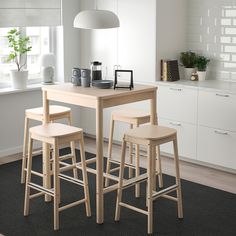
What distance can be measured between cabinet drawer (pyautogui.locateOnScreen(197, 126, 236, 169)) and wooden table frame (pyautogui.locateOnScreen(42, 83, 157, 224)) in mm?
1015

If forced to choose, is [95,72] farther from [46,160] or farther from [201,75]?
[201,75]

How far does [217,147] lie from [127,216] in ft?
4.93

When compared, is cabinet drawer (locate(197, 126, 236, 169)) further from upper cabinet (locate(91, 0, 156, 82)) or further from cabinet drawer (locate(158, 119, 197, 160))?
upper cabinet (locate(91, 0, 156, 82))

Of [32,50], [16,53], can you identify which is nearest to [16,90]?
[16,53]

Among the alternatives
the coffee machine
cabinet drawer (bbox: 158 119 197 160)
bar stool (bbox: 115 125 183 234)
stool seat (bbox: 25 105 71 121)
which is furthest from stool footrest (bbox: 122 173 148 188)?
cabinet drawer (bbox: 158 119 197 160)

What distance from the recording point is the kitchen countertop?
5.14 m

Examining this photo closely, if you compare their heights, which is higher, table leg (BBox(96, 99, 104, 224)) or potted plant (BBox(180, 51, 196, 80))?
potted plant (BBox(180, 51, 196, 80))

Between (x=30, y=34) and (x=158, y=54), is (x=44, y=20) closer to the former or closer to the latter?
(x=30, y=34)

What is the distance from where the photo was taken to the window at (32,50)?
232 inches

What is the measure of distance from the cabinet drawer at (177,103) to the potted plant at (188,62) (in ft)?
1.47

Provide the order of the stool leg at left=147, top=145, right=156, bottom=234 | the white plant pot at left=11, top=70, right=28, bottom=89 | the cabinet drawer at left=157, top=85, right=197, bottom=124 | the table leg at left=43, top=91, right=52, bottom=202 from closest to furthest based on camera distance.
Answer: the stool leg at left=147, top=145, right=156, bottom=234, the table leg at left=43, top=91, right=52, bottom=202, the cabinet drawer at left=157, top=85, right=197, bottom=124, the white plant pot at left=11, top=70, right=28, bottom=89

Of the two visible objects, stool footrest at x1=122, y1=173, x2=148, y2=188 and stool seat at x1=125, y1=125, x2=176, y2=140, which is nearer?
stool seat at x1=125, y1=125, x2=176, y2=140

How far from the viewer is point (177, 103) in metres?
5.48

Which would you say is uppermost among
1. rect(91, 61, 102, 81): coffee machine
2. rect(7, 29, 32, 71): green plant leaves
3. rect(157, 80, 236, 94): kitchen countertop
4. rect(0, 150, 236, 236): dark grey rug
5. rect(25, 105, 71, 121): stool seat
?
rect(7, 29, 32, 71): green plant leaves
